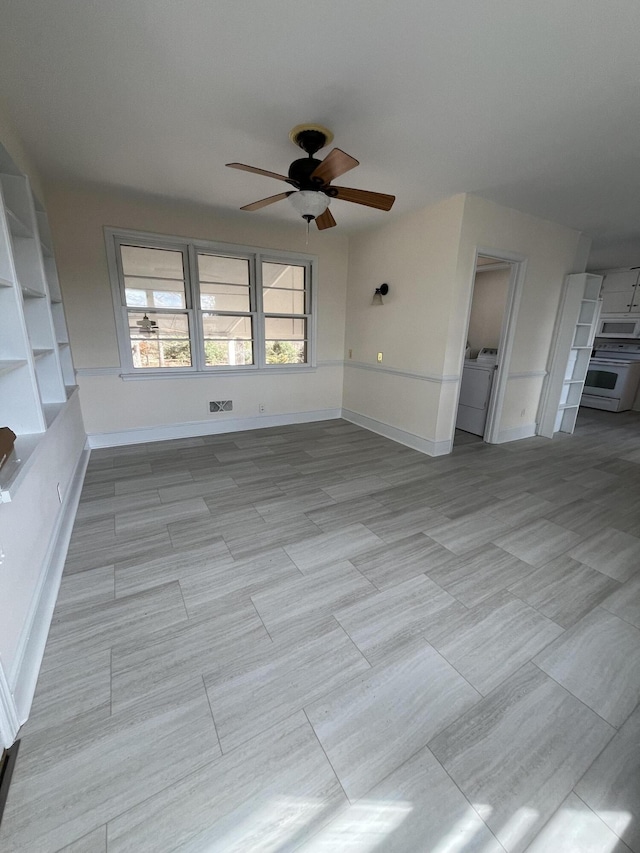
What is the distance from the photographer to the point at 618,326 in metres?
6.41

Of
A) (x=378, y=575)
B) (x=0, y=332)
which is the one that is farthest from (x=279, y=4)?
(x=378, y=575)

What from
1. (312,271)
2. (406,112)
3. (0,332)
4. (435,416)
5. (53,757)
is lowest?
(53,757)

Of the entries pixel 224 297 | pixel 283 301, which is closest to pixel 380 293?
pixel 283 301

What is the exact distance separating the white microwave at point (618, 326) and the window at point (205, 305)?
5.93 m

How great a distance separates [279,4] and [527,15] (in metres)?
1.03

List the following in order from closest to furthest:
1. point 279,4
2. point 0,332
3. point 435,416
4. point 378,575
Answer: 1. point 279,4
2. point 0,332
3. point 378,575
4. point 435,416

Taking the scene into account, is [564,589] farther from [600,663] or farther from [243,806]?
[243,806]

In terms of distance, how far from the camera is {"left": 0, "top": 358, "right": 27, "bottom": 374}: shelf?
1647mm

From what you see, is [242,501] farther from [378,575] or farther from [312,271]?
[312,271]

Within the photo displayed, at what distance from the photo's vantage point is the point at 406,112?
2023 millimetres

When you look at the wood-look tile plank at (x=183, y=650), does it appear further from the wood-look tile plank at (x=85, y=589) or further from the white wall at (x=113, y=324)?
the white wall at (x=113, y=324)

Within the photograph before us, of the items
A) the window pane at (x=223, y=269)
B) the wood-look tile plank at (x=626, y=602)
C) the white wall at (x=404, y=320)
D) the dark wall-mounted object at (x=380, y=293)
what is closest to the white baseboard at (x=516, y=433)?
the white wall at (x=404, y=320)

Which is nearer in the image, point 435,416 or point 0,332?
point 0,332

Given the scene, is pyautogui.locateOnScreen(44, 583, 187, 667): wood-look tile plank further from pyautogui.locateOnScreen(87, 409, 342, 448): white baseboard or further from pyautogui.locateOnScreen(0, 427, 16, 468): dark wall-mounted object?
pyautogui.locateOnScreen(87, 409, 342, 448): white baseboard
